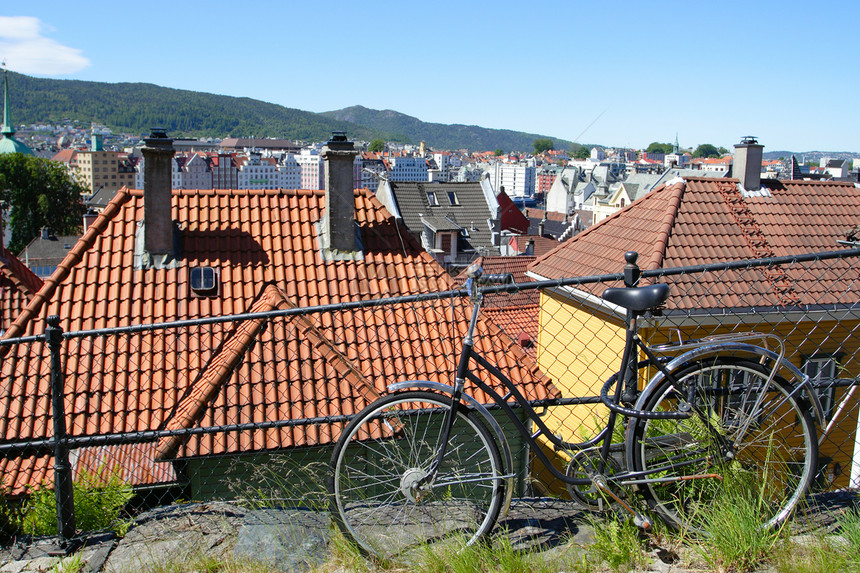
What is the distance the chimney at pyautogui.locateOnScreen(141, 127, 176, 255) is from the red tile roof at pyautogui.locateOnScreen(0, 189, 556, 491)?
35 centimetres

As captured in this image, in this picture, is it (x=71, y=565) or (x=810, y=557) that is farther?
(x=71, y=565)

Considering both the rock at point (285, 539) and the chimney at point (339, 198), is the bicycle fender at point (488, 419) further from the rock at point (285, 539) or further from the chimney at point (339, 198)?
the chimney at point (339, 198)

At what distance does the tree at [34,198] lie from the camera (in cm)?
7569

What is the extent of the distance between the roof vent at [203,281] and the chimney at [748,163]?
34.4ft

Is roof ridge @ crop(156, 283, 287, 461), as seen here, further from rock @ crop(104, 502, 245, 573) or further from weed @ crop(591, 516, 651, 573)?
weed @ crop(591, 516, 651, 573)

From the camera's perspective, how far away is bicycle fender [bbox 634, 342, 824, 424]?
2947mm

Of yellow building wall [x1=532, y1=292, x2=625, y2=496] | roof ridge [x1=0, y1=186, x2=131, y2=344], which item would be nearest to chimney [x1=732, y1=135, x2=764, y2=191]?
yellow building wall [x1=532, y1=292, x2=625, y2=496]

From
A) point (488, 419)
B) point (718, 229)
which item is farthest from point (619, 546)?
point (718, 229)

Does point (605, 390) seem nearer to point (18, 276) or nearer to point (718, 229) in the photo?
point (718, 229)

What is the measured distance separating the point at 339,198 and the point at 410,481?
9252mm

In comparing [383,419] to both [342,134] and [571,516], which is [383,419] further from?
[342,134]

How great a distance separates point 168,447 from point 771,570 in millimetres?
6194

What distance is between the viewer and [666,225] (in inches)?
521

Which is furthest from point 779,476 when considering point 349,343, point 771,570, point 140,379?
point 140,379
